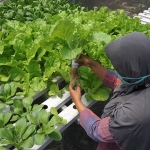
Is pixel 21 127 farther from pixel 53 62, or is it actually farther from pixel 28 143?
pixel 53 62

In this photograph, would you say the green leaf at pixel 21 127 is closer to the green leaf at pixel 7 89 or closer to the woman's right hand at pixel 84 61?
the green leaf at pixel 7 89

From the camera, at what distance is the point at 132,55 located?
0.92m

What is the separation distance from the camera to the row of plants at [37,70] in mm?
1120

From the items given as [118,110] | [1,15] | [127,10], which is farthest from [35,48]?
[127,10]

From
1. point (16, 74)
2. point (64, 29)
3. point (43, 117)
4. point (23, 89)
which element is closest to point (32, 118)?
point (43, 117)

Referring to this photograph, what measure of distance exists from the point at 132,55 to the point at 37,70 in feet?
2.37

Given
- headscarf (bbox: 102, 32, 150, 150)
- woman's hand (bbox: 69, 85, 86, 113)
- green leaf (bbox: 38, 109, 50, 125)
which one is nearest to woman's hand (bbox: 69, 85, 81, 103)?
woman's hand (bbox: 69, 85, 86, 113)

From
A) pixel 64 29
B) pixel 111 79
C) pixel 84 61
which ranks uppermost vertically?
pixel 64 29

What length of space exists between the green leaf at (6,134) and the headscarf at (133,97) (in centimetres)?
47

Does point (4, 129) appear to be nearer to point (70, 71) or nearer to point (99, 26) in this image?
point (70, 71)

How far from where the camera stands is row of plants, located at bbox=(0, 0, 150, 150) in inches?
44.1

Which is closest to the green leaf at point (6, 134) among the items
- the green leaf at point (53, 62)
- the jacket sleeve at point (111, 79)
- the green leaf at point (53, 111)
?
the green leaf at point (53, 111)

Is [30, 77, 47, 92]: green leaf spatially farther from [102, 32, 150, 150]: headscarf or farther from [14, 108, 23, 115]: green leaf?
[102, 32, 150, 150]: headscarf

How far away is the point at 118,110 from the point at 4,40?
0.98 meters
